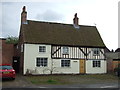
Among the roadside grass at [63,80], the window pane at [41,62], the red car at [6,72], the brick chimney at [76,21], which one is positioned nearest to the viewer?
the red car at [6,72]

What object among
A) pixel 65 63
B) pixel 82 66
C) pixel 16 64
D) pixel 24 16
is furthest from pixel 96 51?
pixel 16 64

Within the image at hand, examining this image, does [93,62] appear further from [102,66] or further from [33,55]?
[33,55]

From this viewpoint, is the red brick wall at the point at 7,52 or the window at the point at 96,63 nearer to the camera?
the window at the point at 96,63

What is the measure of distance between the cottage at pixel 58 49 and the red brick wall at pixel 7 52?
323cm

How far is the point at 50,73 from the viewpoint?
28703 millimetres

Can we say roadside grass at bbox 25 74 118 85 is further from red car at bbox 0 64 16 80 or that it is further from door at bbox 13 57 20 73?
door at bbox 13 57 20 73

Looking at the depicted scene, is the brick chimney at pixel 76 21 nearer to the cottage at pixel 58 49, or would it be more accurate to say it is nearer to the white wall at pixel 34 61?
the cottage at pixel 58 49

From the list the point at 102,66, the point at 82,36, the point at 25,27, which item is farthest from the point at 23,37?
the point at 102,66

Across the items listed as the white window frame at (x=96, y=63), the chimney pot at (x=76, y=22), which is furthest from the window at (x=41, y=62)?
the chimney pot at (x=76, y=22)

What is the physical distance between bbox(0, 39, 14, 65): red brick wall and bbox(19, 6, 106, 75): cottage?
3231 millimetres

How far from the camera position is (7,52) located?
109 feet

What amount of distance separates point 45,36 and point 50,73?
17.9 ft

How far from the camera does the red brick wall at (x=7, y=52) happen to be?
32.4m

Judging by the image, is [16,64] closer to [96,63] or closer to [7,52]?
[7,52]
